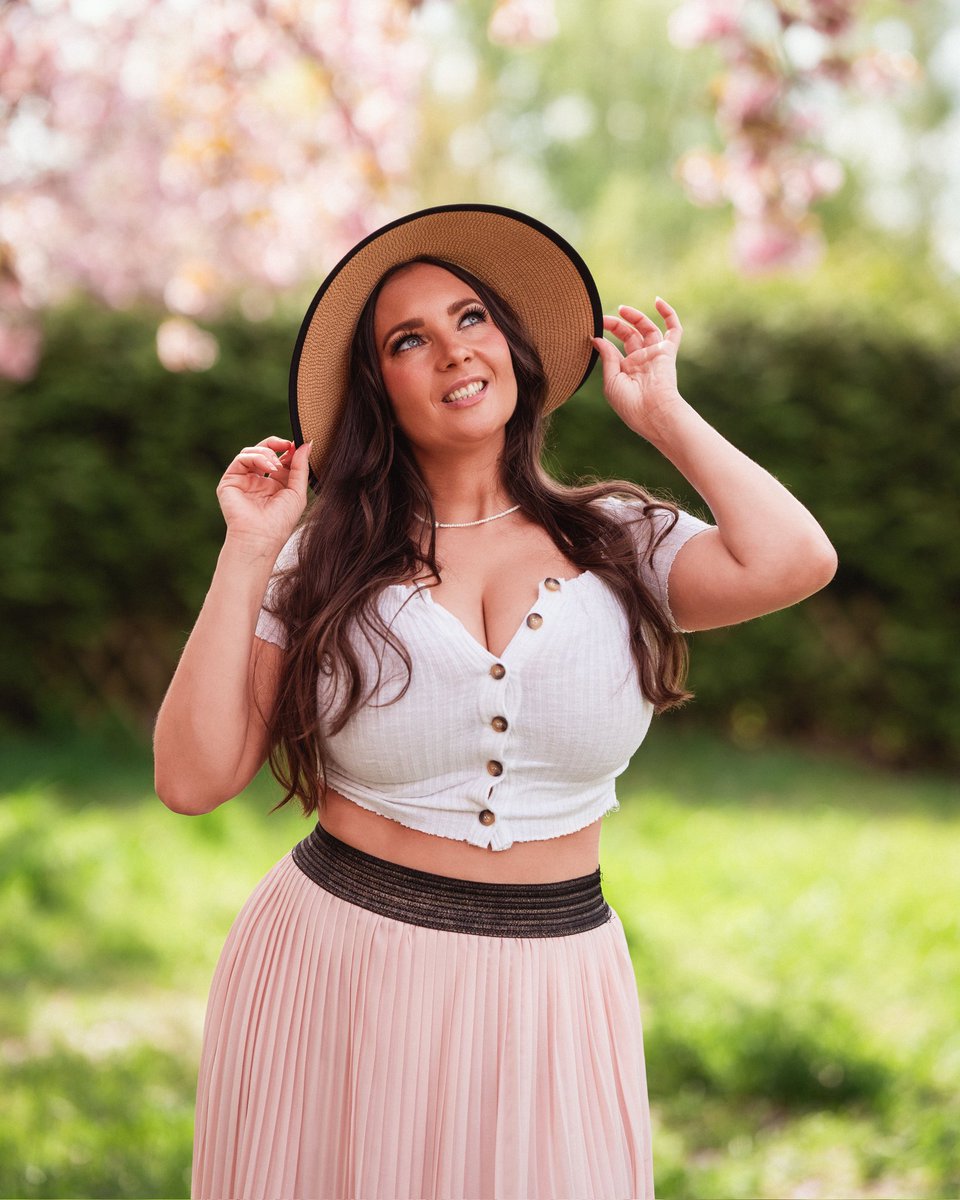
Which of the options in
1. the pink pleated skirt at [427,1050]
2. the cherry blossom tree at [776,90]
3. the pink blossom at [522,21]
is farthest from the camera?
the pink blossom at [522,21]

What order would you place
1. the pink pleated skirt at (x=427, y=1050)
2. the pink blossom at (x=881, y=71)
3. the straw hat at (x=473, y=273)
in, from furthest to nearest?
the pink blossom at (x=881, y=71), the straw hat at (x=473, y=273), the pink pleated skirt at (x=427, y=1050)

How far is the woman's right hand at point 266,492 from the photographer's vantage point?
213cm

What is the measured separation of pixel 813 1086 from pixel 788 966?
2.39ft

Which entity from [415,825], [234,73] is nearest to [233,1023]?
[415,825]

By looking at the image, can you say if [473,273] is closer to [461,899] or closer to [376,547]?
[376,547]

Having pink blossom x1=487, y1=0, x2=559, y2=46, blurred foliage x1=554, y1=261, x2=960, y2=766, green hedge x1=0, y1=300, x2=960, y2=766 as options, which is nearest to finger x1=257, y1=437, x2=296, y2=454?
pink blossom x1=487, y1=0, x2=559, y2=46

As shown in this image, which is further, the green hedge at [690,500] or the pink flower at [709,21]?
the green hedge at [690,500]

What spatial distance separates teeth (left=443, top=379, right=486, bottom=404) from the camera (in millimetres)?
2206

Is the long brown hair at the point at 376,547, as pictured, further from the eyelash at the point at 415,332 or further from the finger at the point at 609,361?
the finger at the point at 609,361

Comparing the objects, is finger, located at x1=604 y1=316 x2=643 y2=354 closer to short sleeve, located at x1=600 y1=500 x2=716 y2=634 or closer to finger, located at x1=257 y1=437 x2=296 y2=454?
short sleeve, located at x1=600 y1=500 x2=716 y2=634

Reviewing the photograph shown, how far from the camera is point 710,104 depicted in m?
4.05

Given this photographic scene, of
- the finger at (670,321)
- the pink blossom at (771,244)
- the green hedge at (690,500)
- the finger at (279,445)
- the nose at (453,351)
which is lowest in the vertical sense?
the finger at (279,445)

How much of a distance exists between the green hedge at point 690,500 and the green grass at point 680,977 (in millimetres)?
1115

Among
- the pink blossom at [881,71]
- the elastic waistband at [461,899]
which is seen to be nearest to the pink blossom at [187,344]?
the pink blossom at [881,71]
